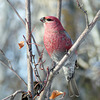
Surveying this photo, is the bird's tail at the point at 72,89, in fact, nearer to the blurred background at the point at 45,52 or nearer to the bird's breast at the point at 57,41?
the bird's breast at the point at 57,41

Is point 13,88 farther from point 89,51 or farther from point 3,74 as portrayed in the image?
point 89,51

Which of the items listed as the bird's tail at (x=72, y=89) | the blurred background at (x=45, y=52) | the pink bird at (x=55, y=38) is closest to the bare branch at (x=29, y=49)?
the pink bird at (x=55, y=38)

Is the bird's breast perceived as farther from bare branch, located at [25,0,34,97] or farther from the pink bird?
bare branch, located at [25,0,34,97]

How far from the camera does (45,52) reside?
5.05 m

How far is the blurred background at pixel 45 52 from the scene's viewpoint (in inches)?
211

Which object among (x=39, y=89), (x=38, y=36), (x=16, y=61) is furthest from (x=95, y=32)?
(x=39, y=89)

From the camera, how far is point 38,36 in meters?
5.18

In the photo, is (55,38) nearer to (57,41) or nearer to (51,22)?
(57,41)

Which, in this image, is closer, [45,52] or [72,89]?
[72,89]

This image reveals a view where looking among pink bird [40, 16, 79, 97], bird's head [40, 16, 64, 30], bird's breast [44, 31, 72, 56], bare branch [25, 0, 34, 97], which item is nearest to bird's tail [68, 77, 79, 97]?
pink bird [40, 16, 79, 97]

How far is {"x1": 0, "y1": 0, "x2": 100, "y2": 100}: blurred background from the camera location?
537 cm

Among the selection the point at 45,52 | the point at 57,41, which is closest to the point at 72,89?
the point at 57,41

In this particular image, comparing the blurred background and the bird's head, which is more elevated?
the bird's head

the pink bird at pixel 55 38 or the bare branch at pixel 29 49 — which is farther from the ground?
the bare branch at pixel 29 49
